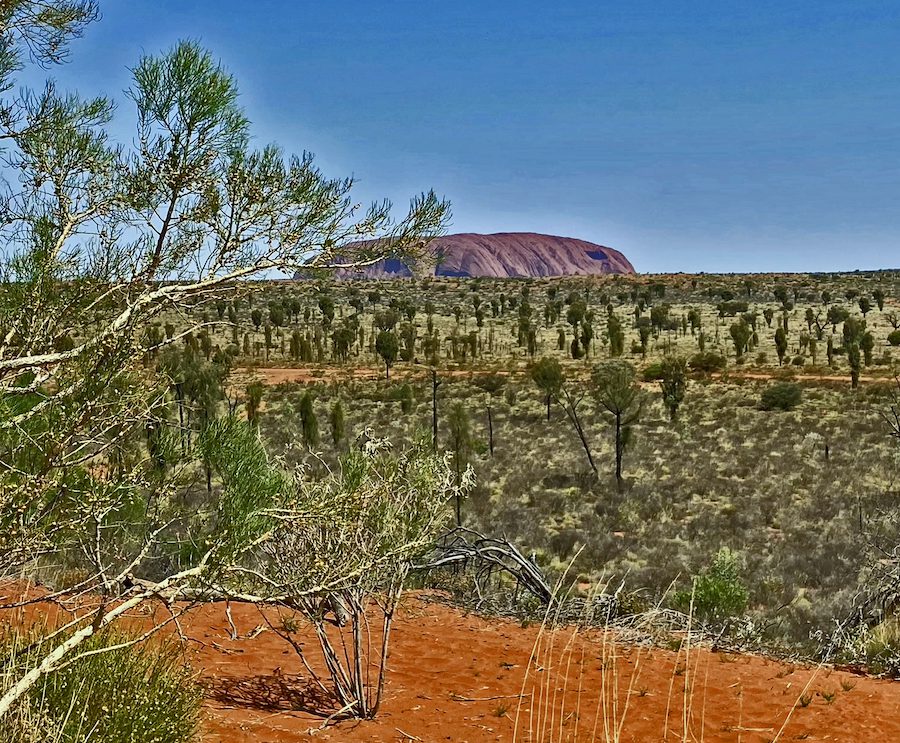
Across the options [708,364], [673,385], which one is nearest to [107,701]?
[673,385]

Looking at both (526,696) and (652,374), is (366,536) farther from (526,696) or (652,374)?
(652,374)

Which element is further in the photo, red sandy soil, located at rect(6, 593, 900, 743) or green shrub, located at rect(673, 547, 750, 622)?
green shrub, located at rect(673, 547, 750, 622)

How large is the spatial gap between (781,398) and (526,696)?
75.0 ft

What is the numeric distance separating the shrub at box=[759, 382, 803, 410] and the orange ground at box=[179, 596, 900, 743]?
2108 centimetres

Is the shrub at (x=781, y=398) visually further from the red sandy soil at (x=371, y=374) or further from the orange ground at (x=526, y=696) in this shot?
the orange ground at (x=526, y=696)

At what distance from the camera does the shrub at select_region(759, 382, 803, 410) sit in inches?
1051

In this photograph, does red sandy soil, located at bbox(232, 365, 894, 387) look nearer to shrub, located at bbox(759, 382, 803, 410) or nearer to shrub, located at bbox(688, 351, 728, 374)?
shrub, located at bbox(688, 351, 728, 374)

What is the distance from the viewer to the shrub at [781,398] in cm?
A: 2670

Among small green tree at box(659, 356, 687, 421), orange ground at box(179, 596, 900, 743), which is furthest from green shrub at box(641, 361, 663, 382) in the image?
orange ground at box(179, 596, 900, 743)

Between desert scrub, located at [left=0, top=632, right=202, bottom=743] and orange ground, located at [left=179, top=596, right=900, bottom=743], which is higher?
desert scrub, located at [left=0, top=632, right=202, bottom=743]

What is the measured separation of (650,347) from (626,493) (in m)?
26.5

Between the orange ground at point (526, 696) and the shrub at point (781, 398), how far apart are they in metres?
21.1

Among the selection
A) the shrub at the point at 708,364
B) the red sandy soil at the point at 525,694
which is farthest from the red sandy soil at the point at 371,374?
the red sandy soil at the point at 525,694

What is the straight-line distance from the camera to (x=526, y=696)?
21.4 feet
